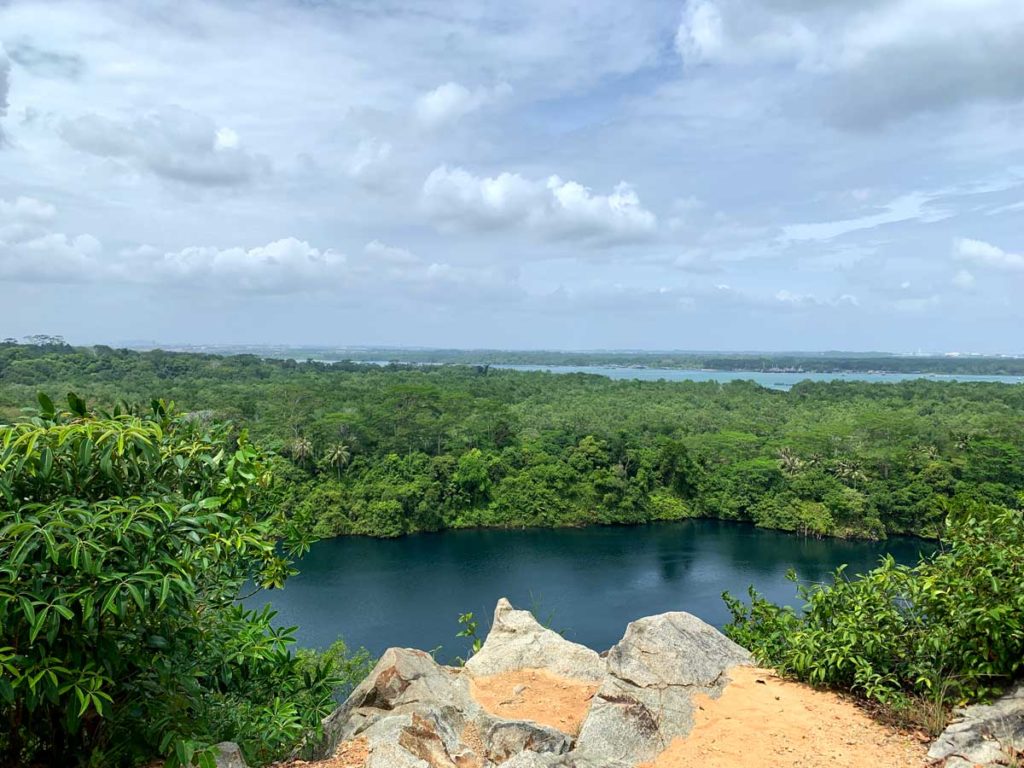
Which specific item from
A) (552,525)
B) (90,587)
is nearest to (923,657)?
(90,587)

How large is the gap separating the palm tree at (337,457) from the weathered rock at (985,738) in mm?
35219

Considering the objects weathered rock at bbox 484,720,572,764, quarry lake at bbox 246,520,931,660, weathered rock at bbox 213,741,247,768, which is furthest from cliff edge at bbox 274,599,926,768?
quarry lake at bbox 246,520,931,660

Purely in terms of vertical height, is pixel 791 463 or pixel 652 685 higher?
pixel 652 685

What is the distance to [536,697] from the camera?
632 cm

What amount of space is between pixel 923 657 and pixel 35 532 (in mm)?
5916

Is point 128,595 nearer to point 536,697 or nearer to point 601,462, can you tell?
point 536,697

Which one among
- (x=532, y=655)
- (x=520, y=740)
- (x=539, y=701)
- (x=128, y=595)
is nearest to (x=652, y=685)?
(x=539, y=701)

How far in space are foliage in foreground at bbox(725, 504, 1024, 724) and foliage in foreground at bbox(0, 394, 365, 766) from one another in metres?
4.23

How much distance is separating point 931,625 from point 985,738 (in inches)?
43.4

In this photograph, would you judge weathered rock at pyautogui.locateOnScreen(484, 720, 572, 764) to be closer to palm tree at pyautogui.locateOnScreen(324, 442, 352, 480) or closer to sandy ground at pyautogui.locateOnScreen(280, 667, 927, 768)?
sandy ground at pyautogui.locateOnScreen(280, 667, 927, 768)

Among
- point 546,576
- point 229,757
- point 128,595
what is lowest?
point 546,576

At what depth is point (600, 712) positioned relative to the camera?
5094 mm

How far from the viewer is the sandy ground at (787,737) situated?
4637 mm

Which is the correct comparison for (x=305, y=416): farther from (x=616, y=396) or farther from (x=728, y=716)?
(x=728, y=716)
